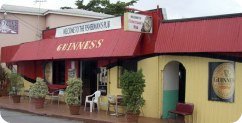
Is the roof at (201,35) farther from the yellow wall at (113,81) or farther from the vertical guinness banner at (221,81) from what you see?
the yellow wall at (113,81)

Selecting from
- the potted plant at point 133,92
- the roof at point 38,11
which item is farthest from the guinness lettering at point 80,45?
the roof at point 38,11

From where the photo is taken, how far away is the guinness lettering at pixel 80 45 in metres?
17.4

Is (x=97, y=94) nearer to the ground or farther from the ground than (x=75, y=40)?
nearer to the ground

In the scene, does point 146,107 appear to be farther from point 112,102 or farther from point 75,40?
point 75,40

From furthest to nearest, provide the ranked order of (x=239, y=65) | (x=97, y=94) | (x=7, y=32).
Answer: (x=7, y=32)
(x=97, y=94)
(x=239, y=65)

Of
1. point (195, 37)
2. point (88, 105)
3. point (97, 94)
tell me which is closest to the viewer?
point (195, 37)

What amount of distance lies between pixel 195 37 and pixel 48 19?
16011 millimetres

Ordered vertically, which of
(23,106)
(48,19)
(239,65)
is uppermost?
(48,19)

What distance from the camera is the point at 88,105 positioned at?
18.5 m

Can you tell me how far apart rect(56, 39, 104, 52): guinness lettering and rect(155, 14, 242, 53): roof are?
12.2 ft

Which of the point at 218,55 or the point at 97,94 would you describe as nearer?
the point at 218,55

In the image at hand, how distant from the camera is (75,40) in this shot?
19.2m

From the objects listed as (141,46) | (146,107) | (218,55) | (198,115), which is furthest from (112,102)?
(218,55)

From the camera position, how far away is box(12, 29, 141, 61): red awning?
612 inches
